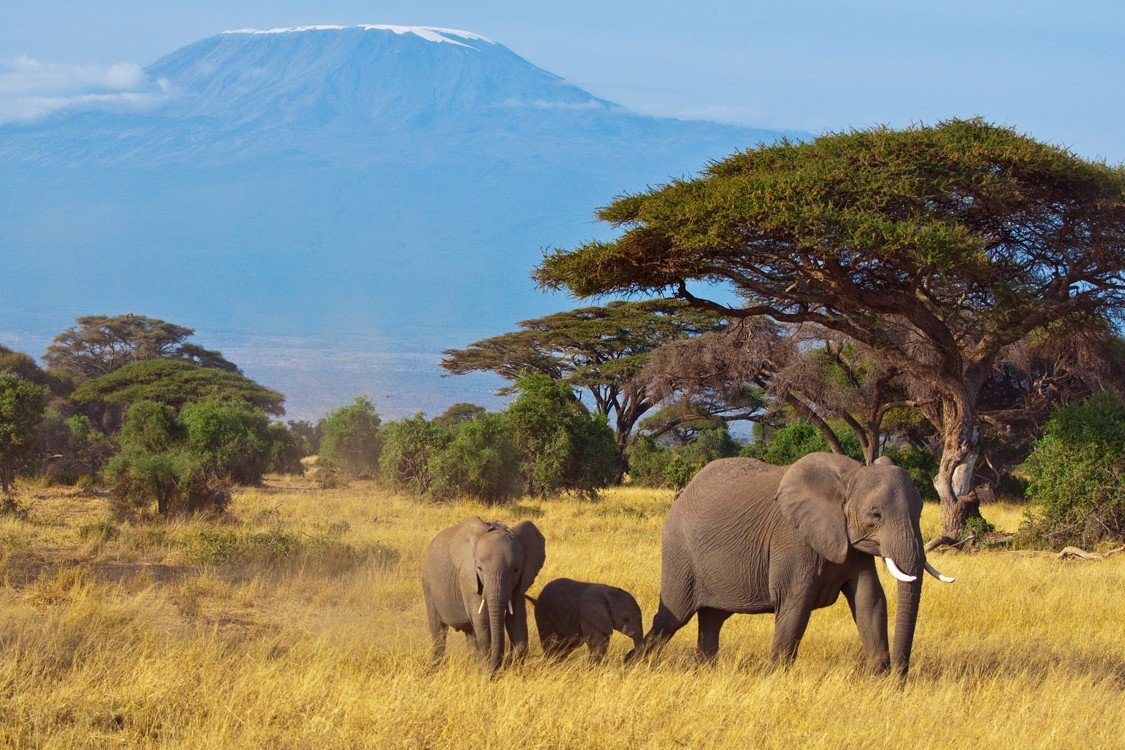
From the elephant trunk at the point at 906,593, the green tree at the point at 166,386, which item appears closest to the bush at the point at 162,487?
the elephant trunk at the point at 906,593

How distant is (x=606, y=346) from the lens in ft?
130

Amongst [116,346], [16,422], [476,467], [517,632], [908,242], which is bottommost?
[517,632]

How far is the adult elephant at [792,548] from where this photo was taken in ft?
26.1

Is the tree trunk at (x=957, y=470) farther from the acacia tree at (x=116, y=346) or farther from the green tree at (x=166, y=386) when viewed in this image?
the acacia tree at (x=116, y=346)

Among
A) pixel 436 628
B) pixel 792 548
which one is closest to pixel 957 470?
pixel 792 548

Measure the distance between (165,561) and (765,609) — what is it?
8.32m

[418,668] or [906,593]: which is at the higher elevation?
[906,593]

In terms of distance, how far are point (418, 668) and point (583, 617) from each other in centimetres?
137

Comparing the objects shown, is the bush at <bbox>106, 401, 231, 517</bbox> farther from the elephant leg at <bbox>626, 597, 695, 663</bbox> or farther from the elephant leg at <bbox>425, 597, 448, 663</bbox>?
the elephant leg at <bbox>626, 597, 695, 663</bbox>

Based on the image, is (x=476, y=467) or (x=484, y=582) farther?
(x=476, y=467)

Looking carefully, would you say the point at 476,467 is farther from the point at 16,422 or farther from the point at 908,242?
the point at 908,242

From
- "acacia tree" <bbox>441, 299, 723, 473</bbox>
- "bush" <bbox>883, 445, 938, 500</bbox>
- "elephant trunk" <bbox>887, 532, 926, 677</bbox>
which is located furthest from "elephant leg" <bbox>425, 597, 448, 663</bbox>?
"acacia tree" <bbox>441, 299, 723, 473</bbox>

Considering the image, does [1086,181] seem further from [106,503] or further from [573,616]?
[106,503]

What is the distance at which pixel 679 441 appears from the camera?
167 ft
